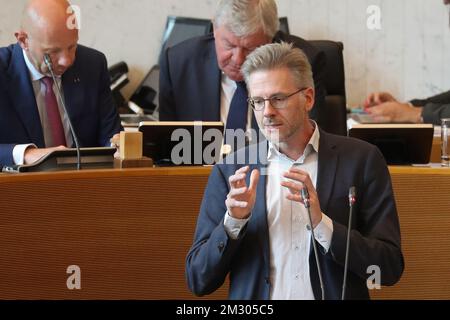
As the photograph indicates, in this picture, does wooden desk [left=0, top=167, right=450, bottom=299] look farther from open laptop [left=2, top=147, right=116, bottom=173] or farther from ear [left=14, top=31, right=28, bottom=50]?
ear [left=14, top=31, right=28, bottom=50]

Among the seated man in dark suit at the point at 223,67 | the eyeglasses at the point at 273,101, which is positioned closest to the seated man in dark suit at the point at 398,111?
the seated man in dark suit at the point at 223,67

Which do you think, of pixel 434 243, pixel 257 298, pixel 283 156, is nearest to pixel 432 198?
pixel 434 243

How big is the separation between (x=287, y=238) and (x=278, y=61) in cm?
43

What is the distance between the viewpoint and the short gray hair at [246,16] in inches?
124

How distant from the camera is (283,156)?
223 cm

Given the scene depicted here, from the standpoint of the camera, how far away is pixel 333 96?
3.74 meters

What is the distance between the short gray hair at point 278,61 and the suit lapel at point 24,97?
114cm

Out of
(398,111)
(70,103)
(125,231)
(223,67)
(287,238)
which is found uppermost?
(223,67)

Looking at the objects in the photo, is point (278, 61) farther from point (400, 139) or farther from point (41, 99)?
point (41, 99)

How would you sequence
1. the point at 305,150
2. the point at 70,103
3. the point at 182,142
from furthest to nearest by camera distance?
the point at 70,103, the point at 182,142, the point at 305,150

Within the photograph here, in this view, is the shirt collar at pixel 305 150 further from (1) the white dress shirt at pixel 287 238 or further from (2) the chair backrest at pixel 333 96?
(2) the chair backrest at pixel 333 96

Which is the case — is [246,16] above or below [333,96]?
above

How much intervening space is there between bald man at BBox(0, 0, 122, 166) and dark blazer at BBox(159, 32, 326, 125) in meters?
0.24

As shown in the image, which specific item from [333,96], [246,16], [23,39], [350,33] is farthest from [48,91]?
[350,33]
